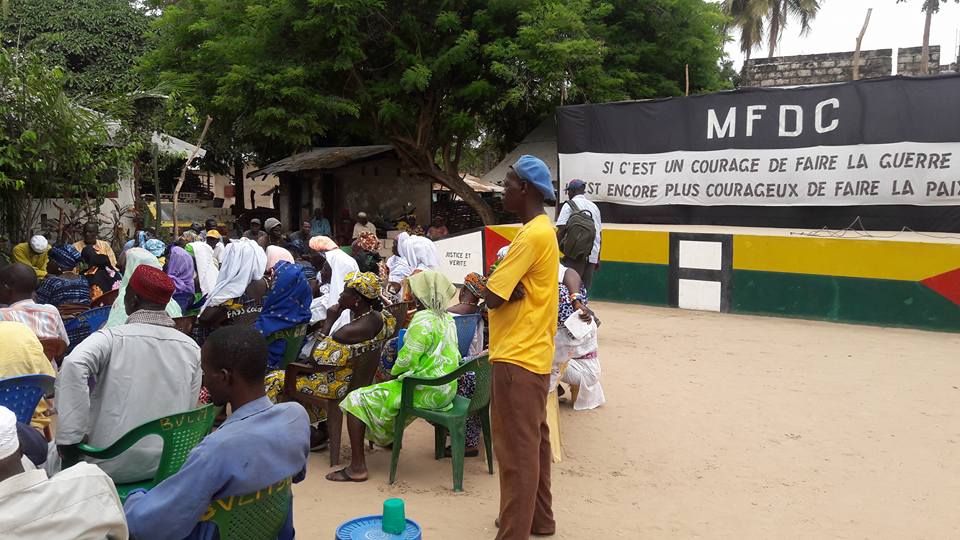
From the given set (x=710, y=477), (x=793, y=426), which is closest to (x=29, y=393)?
(x=710, y=477)

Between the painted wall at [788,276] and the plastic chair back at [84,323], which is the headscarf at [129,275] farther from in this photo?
the painted wall at [788,276]

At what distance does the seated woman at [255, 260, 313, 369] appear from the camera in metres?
5.44

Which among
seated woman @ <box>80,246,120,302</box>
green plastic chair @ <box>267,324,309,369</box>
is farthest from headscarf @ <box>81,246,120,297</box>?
green plastic chair @ <box>267,324,309,369</box>

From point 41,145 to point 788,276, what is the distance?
10.00 m

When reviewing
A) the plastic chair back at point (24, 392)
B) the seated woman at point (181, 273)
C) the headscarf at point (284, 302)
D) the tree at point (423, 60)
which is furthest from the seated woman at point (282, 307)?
the tree at point (423, 60)

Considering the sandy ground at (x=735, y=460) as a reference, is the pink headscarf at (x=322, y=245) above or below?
above

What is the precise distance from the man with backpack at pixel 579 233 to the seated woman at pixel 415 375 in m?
3.91

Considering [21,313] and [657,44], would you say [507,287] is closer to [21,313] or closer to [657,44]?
[21,313]

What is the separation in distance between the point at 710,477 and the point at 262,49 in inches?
595

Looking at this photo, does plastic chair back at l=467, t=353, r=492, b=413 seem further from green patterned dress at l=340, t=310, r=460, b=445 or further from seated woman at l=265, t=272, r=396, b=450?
seated woman at l=265, t=272, r=396, b=450

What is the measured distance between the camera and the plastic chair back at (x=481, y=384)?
464 centimetres

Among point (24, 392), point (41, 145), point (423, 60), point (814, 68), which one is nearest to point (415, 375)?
point (24, 392)

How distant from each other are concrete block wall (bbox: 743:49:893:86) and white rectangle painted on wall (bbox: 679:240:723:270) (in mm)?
7371

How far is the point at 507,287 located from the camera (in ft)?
11.2
